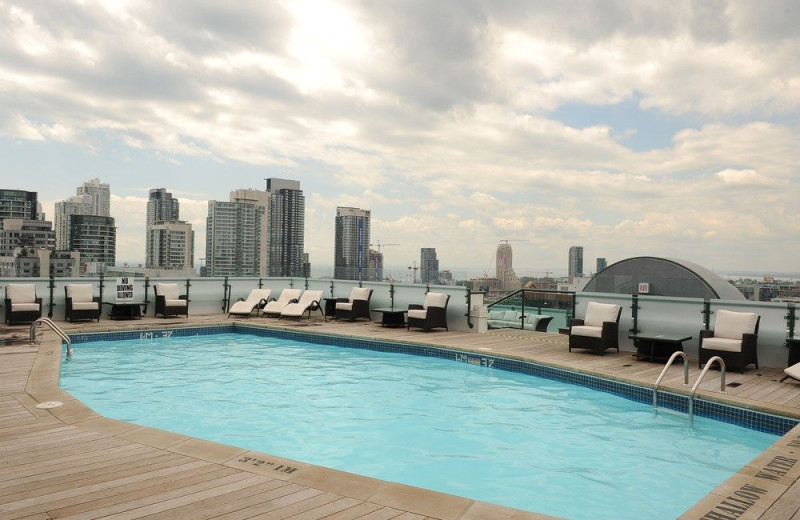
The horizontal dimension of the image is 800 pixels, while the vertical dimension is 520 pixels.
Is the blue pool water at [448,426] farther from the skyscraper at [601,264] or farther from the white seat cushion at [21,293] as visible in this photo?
the skyscraper at [601,264]

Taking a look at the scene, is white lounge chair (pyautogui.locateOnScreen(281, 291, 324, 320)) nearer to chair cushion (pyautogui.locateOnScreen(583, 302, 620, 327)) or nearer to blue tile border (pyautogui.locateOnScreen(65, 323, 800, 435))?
blue tile border (pyautogui.locateOnScreen(65, 323, 800, 435))

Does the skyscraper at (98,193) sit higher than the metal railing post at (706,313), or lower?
higher

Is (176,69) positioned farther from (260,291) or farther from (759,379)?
(759,379)

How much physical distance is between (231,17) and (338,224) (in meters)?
14.8

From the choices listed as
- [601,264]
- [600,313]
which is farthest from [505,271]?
[601,264]

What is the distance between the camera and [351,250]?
661 inches

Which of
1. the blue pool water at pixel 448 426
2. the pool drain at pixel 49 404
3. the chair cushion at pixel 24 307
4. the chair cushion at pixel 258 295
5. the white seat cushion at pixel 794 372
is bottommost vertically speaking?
the blue pool water at pixel 448 426

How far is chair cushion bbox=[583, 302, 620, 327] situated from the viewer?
8.38 meters

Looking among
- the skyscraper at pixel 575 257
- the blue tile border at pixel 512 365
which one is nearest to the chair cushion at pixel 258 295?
the blue tile border at pixel 512 365

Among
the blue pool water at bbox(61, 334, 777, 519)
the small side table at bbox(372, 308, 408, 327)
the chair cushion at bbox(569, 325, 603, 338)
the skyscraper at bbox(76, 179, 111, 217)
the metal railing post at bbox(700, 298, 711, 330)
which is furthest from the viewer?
the skyscraper at bbox(76, 179, 111, 217)

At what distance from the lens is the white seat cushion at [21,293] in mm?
10328

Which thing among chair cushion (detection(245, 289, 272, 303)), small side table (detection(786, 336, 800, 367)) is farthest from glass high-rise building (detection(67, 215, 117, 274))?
small side table (detection(786, 336, 800, 367))

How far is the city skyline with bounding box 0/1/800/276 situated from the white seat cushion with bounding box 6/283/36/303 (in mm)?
3043

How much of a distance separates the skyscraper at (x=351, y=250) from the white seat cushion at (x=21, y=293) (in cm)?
652
